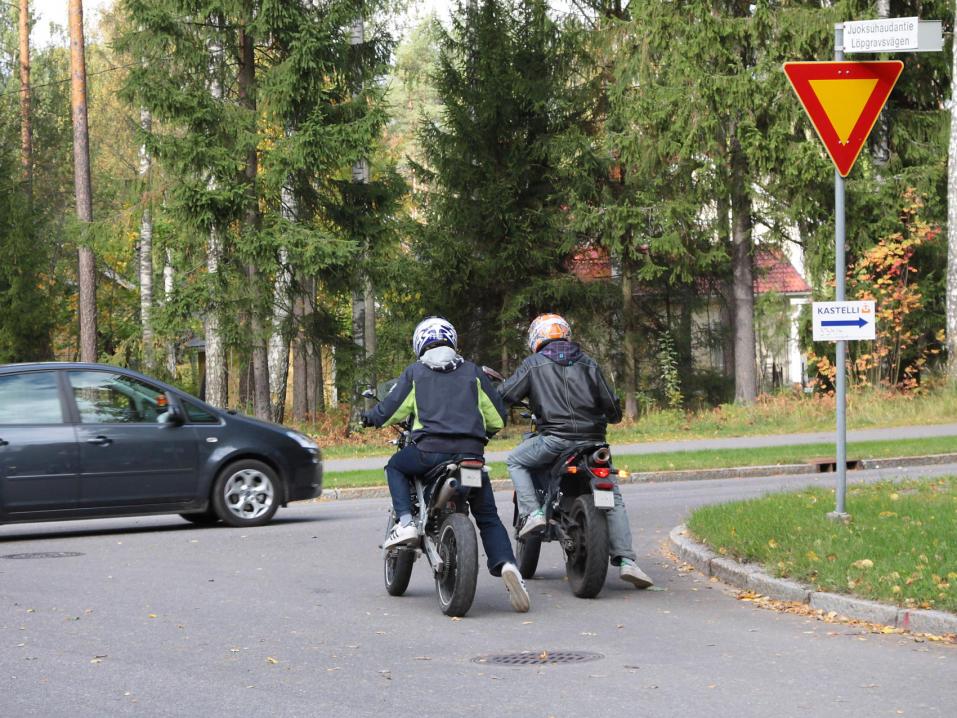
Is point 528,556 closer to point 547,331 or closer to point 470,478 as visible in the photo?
point 547,331

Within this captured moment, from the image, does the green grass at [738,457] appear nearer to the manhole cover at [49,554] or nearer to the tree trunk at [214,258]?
the manhole cover at [49,554]

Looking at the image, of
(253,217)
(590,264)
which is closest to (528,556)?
(253,217)

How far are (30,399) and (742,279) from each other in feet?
66.4

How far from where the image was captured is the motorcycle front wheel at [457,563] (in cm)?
848

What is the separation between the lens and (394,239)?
96.1ft

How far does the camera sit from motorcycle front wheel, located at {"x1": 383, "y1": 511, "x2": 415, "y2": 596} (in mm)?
9422

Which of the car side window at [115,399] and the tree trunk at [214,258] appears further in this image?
Result: the tree trunk at [214,258]

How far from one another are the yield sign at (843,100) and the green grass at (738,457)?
9.32 metres

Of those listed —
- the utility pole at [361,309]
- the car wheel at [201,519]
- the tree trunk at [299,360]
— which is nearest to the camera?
the car wheel at [201,519]

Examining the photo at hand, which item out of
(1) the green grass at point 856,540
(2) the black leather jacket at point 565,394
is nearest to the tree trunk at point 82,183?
(1) the green grass at point 856,540

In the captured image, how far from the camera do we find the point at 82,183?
2819 centimetres

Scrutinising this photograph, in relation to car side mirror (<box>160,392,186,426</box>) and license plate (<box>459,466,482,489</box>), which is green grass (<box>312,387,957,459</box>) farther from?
license plate (<box>459,466,482,489</box>)

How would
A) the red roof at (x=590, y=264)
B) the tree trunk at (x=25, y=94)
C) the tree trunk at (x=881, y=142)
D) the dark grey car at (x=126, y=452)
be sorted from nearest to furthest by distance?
1. the dark grey car at (x=126, y=452)
2. the tree trunk at (x=881, y=142)
3. the red roof at (x=590, y=264)
4. the tree trunk at (x=25, y=94)

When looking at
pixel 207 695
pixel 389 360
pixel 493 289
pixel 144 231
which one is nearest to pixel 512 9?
pixel 493 289
